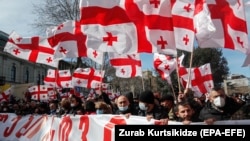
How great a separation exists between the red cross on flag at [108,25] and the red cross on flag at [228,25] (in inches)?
69.0

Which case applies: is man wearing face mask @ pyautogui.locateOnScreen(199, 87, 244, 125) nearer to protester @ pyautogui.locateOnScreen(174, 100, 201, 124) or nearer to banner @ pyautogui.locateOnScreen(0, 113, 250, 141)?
protester @ pyautogui.locateOnScreen(174, 100, 201, 124)

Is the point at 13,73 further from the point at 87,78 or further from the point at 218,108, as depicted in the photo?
the point at 218,108

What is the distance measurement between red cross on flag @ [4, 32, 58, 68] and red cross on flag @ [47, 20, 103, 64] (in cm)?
117

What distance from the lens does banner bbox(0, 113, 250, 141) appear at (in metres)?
6.86

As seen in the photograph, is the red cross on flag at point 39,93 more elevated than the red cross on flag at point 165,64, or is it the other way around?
the red cross on flag at point 165,64

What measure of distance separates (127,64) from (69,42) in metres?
1.93

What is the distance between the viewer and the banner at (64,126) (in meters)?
6.86

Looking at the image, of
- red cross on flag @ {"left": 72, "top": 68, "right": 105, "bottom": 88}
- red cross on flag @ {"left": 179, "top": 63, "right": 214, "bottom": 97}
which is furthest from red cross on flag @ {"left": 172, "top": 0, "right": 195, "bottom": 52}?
red cross on flag @ {"left": 72, "top": 68, "right": 105, "bottom": 88}

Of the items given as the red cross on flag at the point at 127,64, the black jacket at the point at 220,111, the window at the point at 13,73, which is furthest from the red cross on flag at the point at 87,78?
the window at the point at 13,73

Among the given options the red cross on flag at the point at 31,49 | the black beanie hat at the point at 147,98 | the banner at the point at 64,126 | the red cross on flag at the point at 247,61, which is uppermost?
the red cross on flag at the point at 31,49

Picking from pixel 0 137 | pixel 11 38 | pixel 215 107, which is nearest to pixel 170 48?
pixel 215 107

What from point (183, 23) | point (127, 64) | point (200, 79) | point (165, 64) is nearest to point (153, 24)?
point (183, 23)

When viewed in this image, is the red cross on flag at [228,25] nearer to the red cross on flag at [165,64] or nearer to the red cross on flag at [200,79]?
the red cross on flag at [165,64]

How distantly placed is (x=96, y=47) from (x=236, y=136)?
5292 mm
